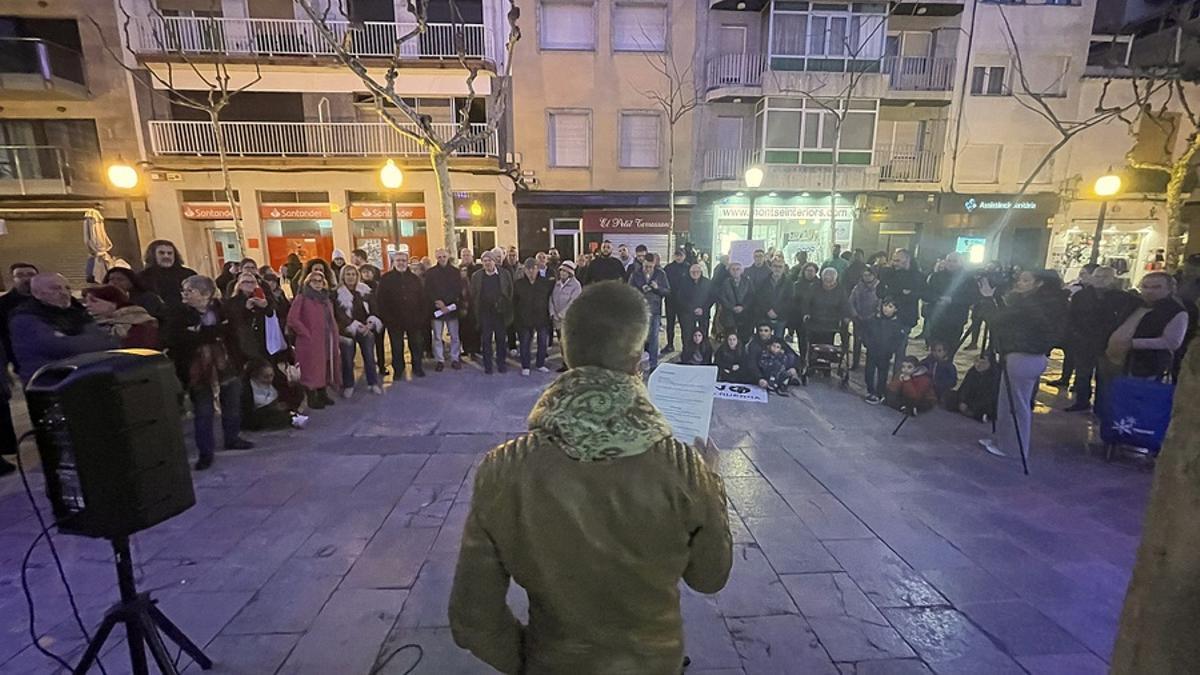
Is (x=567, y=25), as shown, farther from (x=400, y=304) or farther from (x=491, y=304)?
(x=400, y=304)

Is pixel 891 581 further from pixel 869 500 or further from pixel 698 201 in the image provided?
pixel 698 201

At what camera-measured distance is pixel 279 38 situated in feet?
49.4

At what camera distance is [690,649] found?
8.86 feet

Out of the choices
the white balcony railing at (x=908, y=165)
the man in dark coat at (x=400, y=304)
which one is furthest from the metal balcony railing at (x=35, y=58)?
the white balcony railing at (x=908, y=165)

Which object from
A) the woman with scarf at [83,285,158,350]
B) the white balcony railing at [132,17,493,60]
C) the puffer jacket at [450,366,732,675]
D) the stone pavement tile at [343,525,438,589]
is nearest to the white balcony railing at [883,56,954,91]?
the white balcony railing at [132,17,493,60]

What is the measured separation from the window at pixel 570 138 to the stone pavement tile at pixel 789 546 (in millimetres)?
15016

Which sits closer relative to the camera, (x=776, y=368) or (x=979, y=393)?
(x=979, y=393)

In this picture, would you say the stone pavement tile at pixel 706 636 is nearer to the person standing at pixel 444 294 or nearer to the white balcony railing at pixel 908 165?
the person standing at pixel 444 294

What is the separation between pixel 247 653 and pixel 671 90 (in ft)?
57.0

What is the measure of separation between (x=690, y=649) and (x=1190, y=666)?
6.46ft

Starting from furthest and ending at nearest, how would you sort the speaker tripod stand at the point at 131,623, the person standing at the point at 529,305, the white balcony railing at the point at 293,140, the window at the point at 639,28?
the window at the point at 639,28 < the white balcony railing at the point at 293,140 < the person standing at the point at 529,305 < the speaker tripod stand at the point at 131,623

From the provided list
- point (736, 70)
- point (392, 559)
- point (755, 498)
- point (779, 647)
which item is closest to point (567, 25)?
point (736, 70)

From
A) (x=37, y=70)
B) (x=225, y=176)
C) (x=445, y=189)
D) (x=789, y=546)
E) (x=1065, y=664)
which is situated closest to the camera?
(x=1065, y=664)

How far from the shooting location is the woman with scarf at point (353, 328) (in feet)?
23.0
